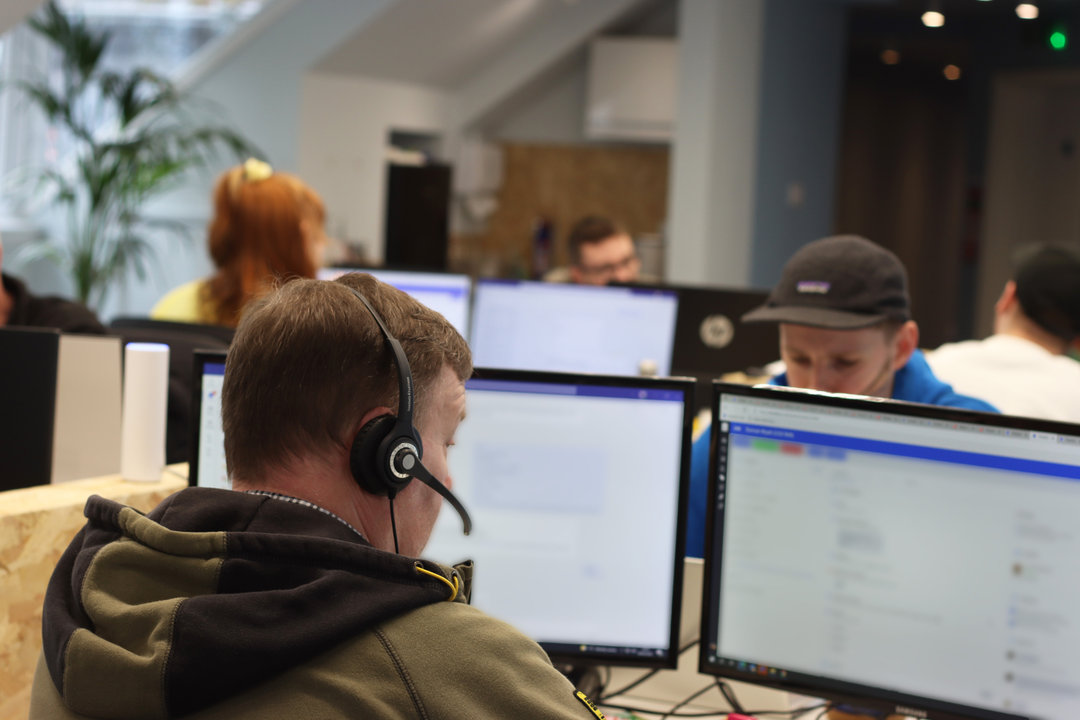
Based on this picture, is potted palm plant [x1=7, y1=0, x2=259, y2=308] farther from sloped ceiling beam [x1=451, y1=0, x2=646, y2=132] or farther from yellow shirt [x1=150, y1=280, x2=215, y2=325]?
yellow shirt [x1=150, y1=280, x2=215, y2=325]

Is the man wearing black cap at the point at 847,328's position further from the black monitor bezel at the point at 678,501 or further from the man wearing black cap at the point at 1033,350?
the man wearing black cap at the point at 1033,350

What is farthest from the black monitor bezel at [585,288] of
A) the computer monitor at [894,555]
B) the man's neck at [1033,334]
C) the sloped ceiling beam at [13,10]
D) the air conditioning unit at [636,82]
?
the air conditioning unit at [636,82]

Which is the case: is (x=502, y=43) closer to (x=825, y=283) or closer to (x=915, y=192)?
(x=915, y=192)

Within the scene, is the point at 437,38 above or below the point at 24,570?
above

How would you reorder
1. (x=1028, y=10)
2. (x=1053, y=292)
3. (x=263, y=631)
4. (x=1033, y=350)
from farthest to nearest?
(x=1028, y=10), (x=1053, y=292), (x=1033, y=350), (x=263, y=631)

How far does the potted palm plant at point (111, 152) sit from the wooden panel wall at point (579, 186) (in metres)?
2.52

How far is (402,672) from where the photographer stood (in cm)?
87

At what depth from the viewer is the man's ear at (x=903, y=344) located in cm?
196

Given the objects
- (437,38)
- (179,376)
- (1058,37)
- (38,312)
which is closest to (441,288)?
(38,312)

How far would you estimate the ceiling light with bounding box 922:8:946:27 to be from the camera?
315 inches

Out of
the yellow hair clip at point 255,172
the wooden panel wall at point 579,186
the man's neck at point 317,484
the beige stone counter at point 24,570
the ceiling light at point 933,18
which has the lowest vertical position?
the beige stone counter at point 24,570

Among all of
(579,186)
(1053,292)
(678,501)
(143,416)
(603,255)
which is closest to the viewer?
(678,501)

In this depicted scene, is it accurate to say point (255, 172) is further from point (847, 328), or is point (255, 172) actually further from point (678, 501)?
point (678, 501)

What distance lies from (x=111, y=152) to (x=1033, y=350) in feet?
14.7
